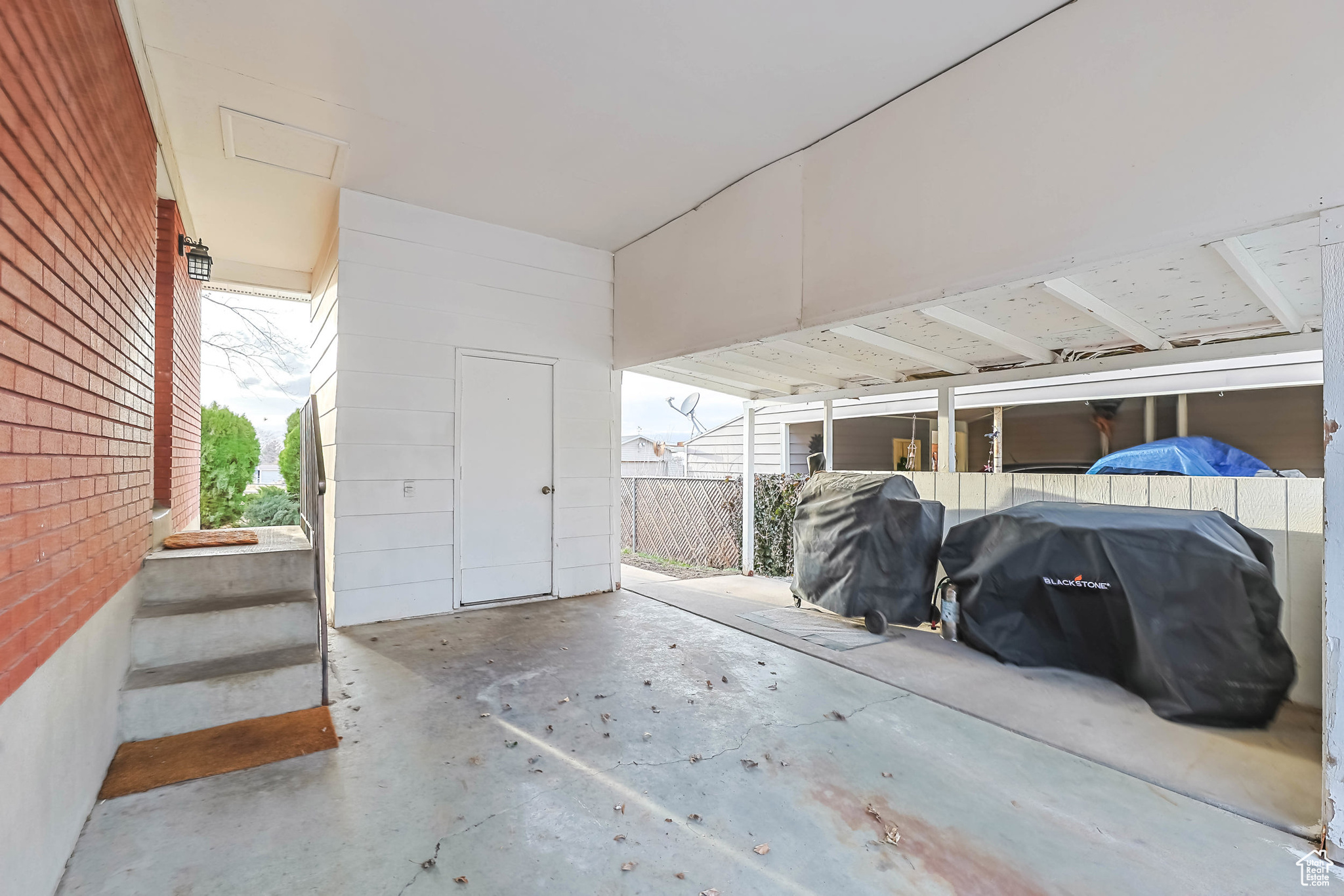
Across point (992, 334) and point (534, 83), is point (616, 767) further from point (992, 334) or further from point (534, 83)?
point (992, 334)

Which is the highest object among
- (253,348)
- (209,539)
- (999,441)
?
(253,348)

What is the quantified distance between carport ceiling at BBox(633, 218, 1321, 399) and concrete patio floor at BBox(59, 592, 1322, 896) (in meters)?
2.19

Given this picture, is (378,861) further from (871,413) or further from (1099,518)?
(871,413)

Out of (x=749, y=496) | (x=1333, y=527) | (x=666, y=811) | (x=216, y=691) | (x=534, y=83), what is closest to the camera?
(x=1333, y=527)

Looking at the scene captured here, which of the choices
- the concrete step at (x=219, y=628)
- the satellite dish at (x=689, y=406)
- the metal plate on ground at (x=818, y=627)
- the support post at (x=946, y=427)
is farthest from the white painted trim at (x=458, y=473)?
the satellite dish at (x=689, y=406)

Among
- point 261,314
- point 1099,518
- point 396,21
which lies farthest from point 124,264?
point 261,314

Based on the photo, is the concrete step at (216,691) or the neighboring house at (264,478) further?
the neighboring house at (264,478)

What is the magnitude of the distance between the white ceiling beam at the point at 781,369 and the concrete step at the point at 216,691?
365 cm

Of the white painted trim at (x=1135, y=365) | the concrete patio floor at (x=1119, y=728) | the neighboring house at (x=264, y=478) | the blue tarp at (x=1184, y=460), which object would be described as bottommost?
the concrete patio floor at (x=1119, y=728)

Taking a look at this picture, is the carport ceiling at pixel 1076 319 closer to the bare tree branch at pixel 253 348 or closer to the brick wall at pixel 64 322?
the brick wall at pixel 64 322

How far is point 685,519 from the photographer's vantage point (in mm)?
8320

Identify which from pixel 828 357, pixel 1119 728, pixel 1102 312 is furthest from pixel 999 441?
pixel 1119 728

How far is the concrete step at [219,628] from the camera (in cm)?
284

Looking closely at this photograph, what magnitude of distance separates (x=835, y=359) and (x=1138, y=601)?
2.92m
